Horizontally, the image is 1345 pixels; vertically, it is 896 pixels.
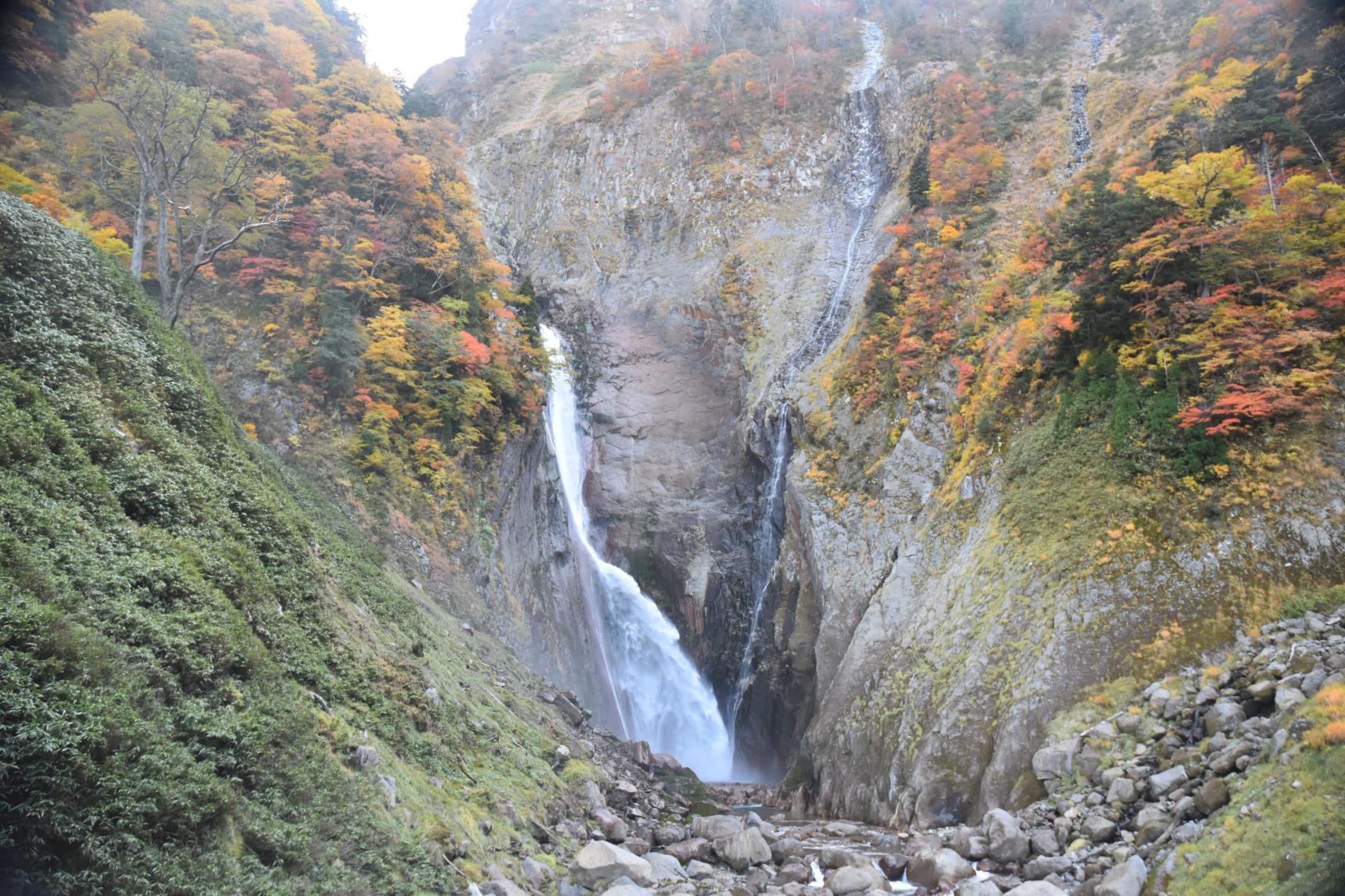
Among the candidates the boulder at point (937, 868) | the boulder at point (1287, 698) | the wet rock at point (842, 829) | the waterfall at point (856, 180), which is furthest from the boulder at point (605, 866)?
the waterfall at point (856, 180)

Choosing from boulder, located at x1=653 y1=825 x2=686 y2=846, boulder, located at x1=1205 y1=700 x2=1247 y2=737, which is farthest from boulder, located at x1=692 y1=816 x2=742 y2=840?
boulder, located at x1=1205 y1=700 x2=1247 y2=737

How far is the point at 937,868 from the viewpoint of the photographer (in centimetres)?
1055

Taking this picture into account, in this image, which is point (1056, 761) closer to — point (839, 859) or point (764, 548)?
point (839, 859)

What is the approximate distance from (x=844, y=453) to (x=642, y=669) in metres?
13.3

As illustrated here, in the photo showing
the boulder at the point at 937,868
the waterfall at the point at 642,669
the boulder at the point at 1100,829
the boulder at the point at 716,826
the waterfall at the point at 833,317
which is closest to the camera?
the boulder at the point at 1100,829

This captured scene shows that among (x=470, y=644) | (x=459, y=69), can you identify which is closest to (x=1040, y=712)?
(x=470, y=644)

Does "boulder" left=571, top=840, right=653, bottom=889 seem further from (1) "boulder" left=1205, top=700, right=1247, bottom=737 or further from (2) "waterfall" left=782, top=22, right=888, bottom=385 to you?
(2) "waterfall" left=782, top=22, right=888, bottom=385

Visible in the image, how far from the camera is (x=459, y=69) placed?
219 ft

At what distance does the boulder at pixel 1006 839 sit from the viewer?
33.8ft

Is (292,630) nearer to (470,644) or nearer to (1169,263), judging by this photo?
(470,644)

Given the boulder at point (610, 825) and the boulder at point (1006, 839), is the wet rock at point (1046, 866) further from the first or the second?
the boulder at point (610, 825)

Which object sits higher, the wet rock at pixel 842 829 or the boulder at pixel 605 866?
the boulder at pixel 605 866

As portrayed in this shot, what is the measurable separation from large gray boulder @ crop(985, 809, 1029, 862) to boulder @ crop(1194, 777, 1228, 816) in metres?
2.57

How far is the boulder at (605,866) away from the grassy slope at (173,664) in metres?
1.12
